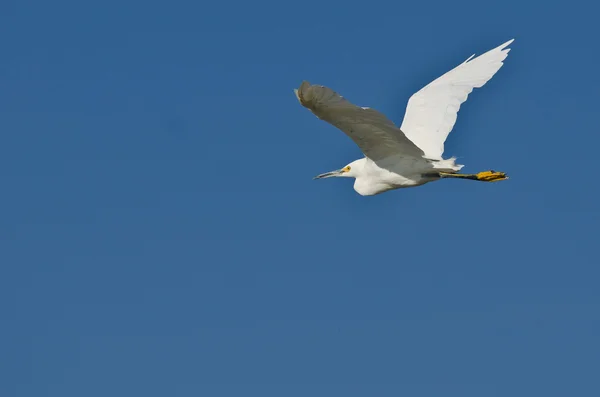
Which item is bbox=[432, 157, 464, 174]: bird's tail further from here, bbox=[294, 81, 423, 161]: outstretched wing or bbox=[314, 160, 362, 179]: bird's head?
bbox=[314, 160, 362, 179]: bird's head

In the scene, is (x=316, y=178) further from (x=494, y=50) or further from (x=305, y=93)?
(x=305, y=93)

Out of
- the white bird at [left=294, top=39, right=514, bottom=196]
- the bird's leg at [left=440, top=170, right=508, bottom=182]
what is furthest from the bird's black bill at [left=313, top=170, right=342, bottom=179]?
the bird's leg at [left=440, top=170, right=508, bottom=182]

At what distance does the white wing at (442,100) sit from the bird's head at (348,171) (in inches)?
58.1

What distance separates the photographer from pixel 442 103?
87.8 ft

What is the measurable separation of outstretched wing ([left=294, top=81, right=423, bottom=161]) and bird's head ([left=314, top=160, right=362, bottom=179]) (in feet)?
4.96

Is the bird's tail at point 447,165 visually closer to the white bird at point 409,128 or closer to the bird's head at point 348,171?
the white bird at point 409,128

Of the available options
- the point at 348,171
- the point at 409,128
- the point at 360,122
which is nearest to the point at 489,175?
the point at 409,128

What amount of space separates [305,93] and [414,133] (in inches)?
274

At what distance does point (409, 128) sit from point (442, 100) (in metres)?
1.18

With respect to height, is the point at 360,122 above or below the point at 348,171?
below

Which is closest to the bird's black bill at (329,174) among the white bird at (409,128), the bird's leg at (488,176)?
the white bird at (409,128)

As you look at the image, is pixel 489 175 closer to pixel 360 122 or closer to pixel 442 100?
pixel 442 100

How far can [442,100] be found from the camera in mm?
26812

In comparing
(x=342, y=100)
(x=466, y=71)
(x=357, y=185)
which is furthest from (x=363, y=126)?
(x=466, y=71)
